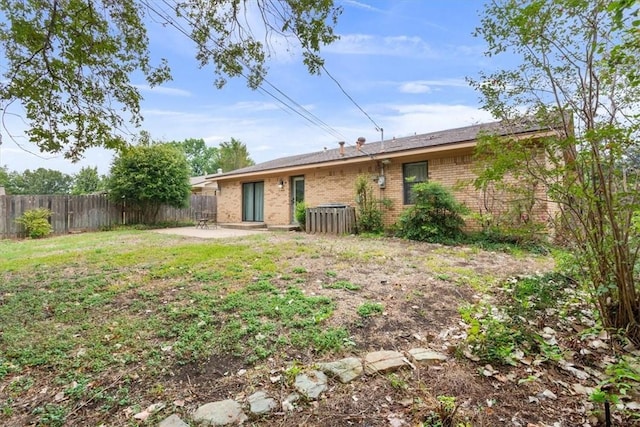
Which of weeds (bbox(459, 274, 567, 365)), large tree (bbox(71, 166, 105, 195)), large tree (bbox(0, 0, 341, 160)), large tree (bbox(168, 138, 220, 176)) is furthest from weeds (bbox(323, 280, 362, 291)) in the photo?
large tree (bbox(168, 138, 220, 176))

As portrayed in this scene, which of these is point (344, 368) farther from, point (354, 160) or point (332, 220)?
point (354, 160)

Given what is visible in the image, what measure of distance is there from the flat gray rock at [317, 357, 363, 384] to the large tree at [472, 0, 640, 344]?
5.80ft

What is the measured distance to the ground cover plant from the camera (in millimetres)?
1943

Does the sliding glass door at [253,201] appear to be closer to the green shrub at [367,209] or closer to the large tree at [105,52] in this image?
the green shrub at [367,209]

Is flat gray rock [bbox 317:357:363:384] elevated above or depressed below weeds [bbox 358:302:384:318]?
below

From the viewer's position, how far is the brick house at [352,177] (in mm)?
8844

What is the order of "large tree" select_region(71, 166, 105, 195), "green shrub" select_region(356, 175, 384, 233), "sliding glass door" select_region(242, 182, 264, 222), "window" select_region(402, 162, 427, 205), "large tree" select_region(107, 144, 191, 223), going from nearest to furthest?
"window" select_region(402, 162, 427, 205) < "green shrub" select_region(356, 175, 384, 233) < "large tree" select_region(107, 144, 191, 223) < "sliding glass door" select_region(242, 182, 264, 222) < "large tree" select_region(71, 166, 105, 195)

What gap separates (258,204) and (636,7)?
1363cm

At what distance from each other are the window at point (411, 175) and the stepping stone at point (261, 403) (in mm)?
8319

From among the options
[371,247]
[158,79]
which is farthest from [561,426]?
[158,79]

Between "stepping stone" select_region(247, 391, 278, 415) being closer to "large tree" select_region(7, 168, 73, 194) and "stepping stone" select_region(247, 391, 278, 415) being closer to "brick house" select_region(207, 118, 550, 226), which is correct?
"brick house" select_region(207, 118, 550, 226)

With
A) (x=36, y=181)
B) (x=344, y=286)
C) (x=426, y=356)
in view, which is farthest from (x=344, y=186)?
(x=36, y=181)

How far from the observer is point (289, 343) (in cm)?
272

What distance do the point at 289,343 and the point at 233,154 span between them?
3171 cm
